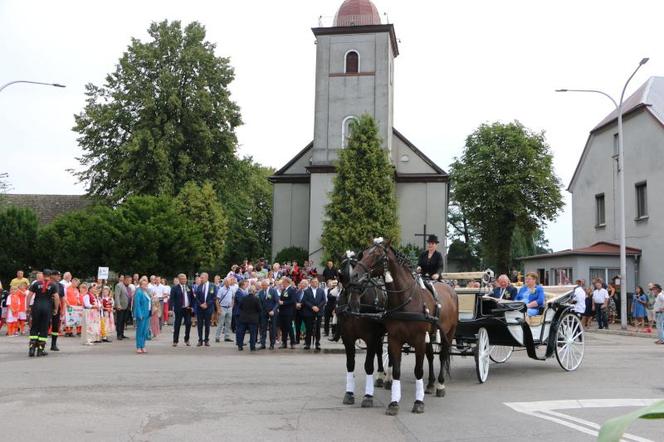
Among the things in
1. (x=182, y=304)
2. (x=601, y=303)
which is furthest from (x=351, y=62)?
(x=182, y=304)

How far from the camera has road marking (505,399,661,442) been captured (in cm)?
795

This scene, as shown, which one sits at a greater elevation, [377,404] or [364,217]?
[364,217]

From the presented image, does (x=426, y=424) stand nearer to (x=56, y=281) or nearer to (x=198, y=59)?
(x=56, y=281)

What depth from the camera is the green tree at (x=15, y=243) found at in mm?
39909

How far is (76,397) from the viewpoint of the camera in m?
9.91

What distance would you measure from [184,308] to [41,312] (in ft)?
15.0

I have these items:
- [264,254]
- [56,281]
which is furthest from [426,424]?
[264,254]

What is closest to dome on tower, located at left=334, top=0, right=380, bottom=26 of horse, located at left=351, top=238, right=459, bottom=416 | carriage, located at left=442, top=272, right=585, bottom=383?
carriage, located at left=442, top=272, right=585, bottom=383

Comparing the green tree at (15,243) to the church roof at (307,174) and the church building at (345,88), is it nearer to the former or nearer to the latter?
the church roof at (307,174)

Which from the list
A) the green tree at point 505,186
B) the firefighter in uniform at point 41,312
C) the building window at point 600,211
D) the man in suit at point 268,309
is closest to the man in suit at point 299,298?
the man in suit at point 268,309

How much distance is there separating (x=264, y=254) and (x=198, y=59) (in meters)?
27.9

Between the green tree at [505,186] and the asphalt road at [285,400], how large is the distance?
37761mm

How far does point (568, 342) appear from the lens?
13398 mm

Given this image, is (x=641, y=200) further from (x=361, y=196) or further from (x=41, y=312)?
(x=41, y=312)
